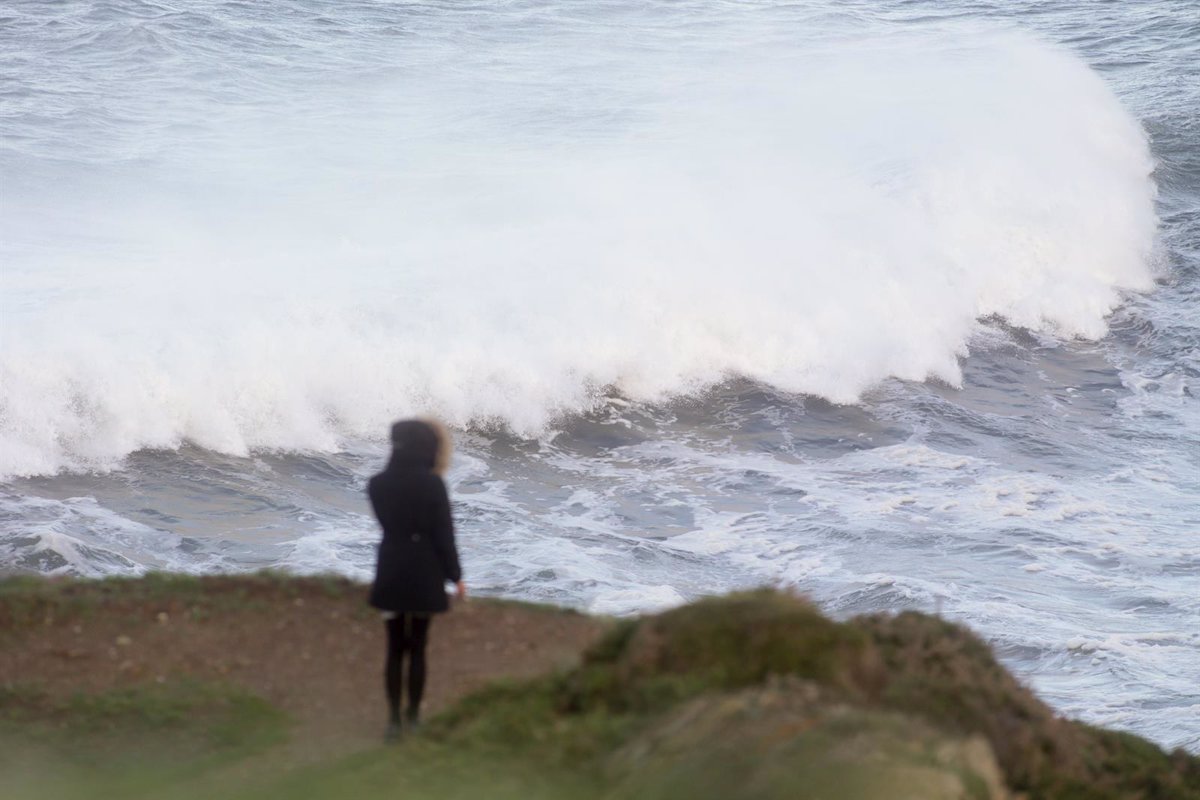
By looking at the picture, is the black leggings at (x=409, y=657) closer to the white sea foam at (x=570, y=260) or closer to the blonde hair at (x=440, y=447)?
the blonde hair at (x=440, y=447)

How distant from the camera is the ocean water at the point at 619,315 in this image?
43.6 feet

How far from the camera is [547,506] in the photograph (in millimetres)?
14695

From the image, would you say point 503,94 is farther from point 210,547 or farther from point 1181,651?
point 1181,651

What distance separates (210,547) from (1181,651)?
8594mm

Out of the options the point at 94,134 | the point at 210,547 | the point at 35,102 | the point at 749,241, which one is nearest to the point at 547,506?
the point at 210,547

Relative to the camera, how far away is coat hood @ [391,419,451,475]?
6688mm

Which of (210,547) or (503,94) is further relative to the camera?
(503,94)

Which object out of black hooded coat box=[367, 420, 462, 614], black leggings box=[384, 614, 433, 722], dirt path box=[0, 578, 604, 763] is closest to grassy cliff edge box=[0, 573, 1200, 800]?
dirt path box=[0, 578, 604, 763]

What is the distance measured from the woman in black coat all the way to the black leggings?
0.33 ft

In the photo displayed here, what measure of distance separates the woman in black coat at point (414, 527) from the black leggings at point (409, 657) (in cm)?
10

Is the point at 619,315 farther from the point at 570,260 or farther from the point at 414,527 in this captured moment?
the point at 414,527

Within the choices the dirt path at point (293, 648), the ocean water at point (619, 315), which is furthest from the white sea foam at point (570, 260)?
the dirt path at point (293, 648)

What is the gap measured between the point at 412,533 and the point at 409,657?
669 millimetres

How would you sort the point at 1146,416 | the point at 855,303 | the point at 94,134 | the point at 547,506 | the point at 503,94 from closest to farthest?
1. the point at 547,506
2. the point at 1146,416
3. the point at 855,303
4. the point at 94,134
5. the point at 503,94
